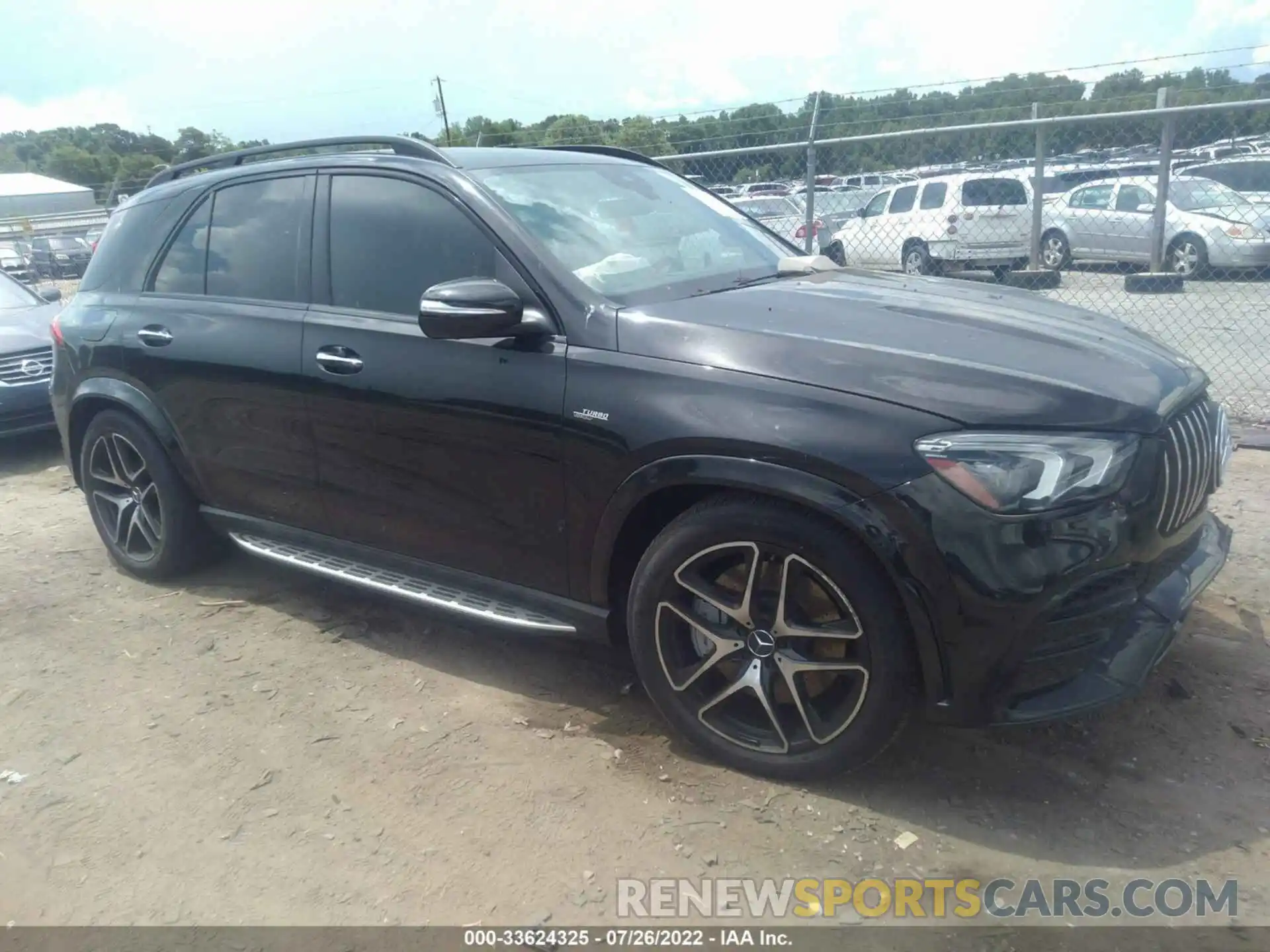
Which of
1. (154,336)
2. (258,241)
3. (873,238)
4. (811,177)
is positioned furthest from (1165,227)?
(154,336)

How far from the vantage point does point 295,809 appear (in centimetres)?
303

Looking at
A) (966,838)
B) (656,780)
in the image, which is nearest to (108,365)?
(656,780)

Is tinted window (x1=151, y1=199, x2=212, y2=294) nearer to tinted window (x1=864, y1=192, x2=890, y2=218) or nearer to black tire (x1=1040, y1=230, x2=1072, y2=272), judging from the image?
black tire (x1=1040, y1=230, x2=1072, y2=272)

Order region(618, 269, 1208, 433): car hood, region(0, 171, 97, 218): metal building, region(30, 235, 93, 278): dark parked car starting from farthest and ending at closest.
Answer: region(0, 171, 97, 218): metal building
region(30, 235, 93, 278): dark parked car
region(618, 269, 1208, 433): car hood

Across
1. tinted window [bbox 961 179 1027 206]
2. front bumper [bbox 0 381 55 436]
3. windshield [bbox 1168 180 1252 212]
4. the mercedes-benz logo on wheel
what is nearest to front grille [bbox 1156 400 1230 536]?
the mercedes-benz logo on wheel

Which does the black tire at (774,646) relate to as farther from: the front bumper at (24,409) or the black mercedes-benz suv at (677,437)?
the front bumper at (24,409)

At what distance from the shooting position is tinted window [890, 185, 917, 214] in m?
13.3

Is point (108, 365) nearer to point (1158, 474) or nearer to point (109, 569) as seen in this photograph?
point (109, 569)

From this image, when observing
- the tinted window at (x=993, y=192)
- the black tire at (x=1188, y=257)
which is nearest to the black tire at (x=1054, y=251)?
the tinted window at (x=993, y=192)

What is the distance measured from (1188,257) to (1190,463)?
9.06 meters

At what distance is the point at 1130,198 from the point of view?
1173 cm

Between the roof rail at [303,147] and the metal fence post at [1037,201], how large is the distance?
8.12 m

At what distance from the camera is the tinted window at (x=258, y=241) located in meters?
3.93

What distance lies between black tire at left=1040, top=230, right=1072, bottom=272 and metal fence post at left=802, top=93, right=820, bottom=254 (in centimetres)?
412
